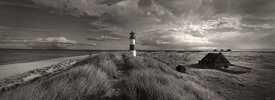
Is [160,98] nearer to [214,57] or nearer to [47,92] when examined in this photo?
[47,92]

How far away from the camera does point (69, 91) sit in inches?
113

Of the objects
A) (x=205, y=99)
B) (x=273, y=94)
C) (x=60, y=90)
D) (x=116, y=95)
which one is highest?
(x=60, y=90)

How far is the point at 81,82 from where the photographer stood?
10.9 feet

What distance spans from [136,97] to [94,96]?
1003 mm

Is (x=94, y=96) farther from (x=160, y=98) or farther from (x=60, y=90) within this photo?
(x=160, y=98)

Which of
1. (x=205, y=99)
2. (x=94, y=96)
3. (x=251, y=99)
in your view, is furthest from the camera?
(x=251, y=99)

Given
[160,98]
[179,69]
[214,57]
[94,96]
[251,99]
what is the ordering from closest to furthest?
[160,98]
[94,96]
[251,99]
[179,69]
[214,57]

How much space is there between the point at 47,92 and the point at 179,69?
8724 millimetres

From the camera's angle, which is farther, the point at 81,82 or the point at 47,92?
the point at 81,82

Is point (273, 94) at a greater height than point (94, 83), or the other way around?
point (94, 83)

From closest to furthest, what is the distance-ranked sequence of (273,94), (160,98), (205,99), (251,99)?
(160,98) → (205,99) → (251,99) → (273,94)

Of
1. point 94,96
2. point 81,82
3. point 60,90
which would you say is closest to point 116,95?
point 94,96

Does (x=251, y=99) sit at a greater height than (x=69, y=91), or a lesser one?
lesser


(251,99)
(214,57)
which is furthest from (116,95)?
(214,57)
